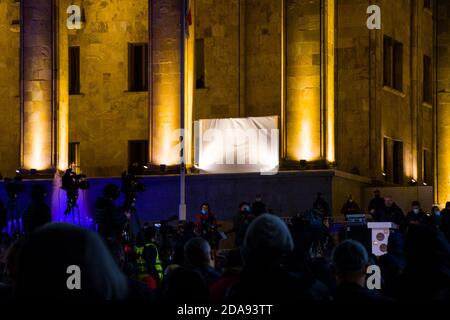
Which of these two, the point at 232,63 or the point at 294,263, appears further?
the point at 232,63

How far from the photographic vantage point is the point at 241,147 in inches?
1636

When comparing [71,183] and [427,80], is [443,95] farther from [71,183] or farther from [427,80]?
[71,183]

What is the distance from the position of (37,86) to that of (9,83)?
20.1 ft

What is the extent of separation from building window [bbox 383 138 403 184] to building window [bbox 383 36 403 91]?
2.17 m

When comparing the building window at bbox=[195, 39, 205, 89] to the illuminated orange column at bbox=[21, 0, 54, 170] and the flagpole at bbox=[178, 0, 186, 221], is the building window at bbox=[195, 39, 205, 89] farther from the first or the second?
the illuminated orange column at bbox=[21, 0, 54, 170]

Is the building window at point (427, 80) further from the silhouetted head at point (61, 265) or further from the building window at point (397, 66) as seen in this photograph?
the silhouetted head at point (61, 265)

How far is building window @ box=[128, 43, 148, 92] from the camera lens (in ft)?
159

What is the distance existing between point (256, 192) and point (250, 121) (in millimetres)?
2257

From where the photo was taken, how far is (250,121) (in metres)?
41.6

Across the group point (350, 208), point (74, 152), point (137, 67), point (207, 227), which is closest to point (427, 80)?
point (137, 67)

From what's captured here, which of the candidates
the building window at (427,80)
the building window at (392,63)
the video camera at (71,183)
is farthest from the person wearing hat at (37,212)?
the building window at (427,80)

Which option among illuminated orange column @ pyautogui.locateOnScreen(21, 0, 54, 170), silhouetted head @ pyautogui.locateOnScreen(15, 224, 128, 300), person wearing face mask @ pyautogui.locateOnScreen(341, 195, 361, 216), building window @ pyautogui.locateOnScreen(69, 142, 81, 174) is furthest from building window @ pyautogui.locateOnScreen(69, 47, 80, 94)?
silhouetted head @ pyautogui.locateOnScreen(15, 224, 128, 300)
